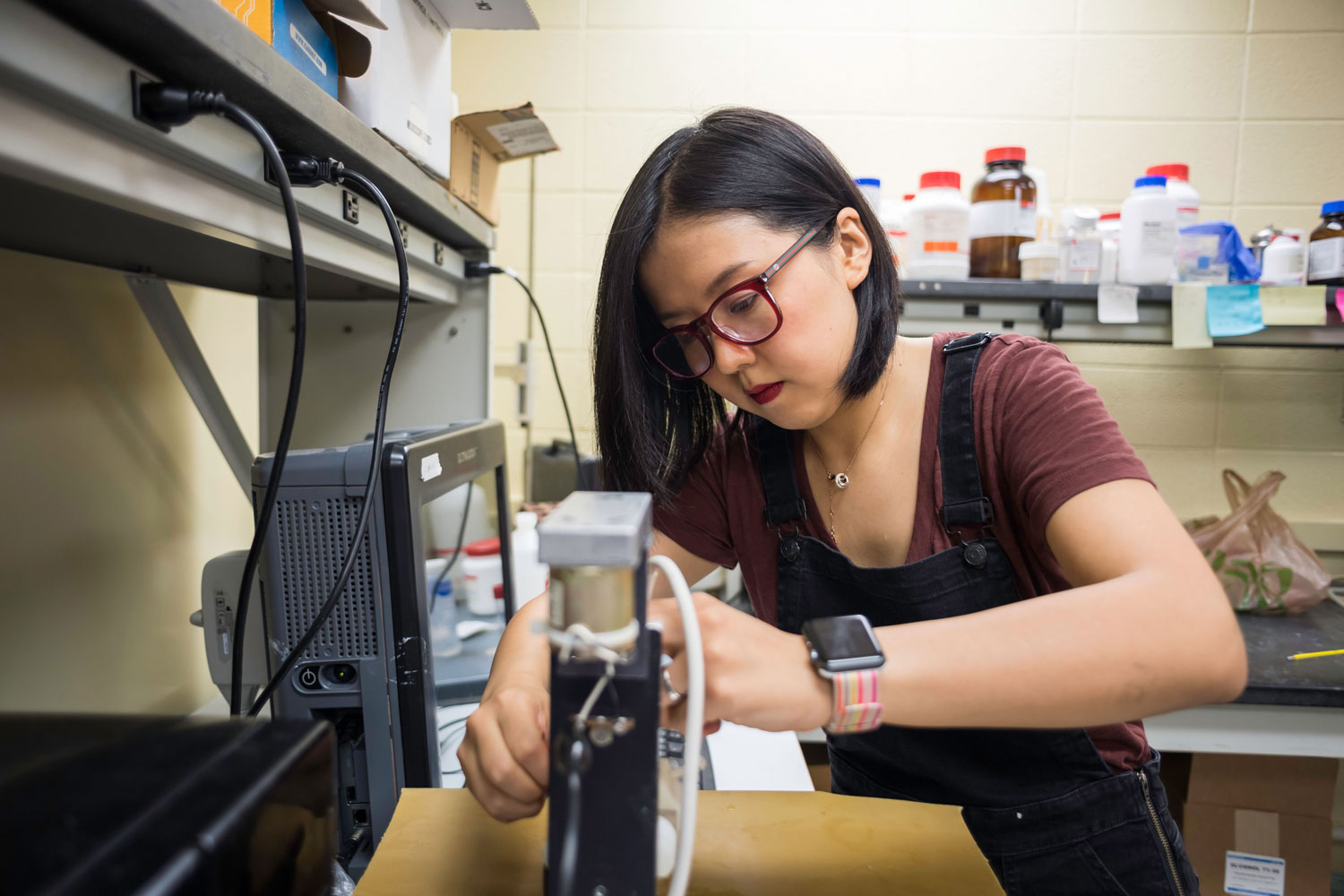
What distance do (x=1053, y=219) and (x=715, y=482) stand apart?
158 centimetres

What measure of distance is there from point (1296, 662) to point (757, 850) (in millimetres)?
1494

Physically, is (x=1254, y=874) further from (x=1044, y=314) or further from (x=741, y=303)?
(x=741, y=303)

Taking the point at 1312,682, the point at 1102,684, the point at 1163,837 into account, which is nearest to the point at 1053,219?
the point at 1312,682

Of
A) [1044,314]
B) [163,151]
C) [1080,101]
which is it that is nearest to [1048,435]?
[163,151]

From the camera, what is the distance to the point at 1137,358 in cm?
213

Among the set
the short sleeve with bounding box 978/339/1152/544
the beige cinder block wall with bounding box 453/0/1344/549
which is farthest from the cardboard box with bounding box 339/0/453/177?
the beige cinder block wall with bounding box 453/0/1344/549

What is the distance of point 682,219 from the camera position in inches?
35.2

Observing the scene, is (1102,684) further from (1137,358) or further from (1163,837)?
(1137,358)

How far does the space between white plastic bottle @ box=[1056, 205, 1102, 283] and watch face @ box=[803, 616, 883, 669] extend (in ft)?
5.00

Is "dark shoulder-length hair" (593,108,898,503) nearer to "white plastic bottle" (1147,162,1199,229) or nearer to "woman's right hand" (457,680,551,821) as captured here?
"woman's right hand" (457,680,551,821)

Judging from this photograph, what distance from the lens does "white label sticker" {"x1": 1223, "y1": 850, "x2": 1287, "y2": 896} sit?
168 centimetres

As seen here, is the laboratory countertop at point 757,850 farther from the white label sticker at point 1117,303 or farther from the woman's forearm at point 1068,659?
the white label sticker at point 1117,303

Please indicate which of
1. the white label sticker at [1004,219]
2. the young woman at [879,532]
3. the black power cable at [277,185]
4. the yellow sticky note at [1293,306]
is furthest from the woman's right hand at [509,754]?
the yellow sticky note at [1293,306]

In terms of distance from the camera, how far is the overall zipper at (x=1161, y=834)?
93 cm
